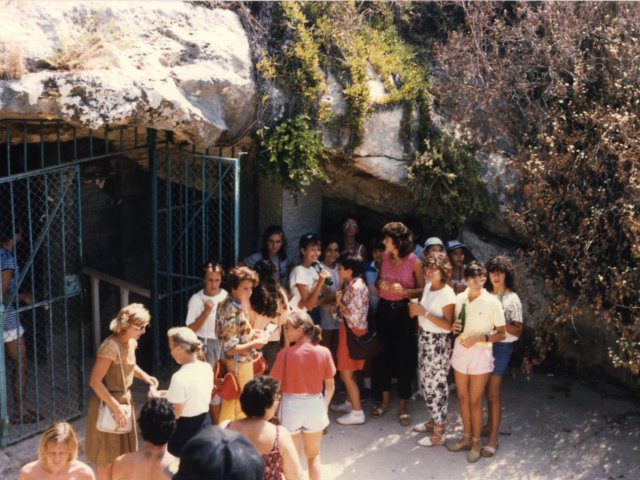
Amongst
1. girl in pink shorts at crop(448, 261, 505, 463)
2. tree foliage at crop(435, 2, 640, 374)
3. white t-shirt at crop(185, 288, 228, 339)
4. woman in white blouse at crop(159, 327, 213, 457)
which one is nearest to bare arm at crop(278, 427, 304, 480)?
woman in white blouse at crop(159, 327, 213, 457)

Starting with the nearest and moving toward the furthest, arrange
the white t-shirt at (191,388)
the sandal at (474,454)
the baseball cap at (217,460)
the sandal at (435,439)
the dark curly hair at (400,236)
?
1. the baseball cap at (217,460)
2. the white t-shirt at (191,388)
3. the sandal at (474,454)
4. the sandal at (435,439)
5. the dark curly hair at (400,236)

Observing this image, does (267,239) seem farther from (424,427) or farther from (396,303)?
(424,427)

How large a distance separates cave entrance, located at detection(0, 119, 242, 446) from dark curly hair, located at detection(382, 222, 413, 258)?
4.37 feet

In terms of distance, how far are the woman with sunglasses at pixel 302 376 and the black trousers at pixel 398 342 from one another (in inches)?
62.8

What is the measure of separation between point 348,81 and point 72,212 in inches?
110

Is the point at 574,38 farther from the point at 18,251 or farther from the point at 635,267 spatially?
the point at 18,251

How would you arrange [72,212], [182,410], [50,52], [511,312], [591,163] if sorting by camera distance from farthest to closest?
[72,212] → [591,163] → [511,312] → [50,52] → [182,410]

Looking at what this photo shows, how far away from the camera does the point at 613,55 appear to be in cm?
809

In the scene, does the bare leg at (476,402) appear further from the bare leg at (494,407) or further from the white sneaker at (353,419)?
the white sneaker at (353,419)

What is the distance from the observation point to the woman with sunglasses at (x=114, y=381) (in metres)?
6.04

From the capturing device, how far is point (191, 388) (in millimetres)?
5930

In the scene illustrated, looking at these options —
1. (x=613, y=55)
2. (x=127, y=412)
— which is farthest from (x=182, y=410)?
(x=613, y=55)

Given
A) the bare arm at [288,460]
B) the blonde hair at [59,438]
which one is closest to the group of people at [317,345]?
the bare arm at [288,460]

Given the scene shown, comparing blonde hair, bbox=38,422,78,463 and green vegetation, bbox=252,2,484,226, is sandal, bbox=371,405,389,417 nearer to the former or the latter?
green vegetation, bbox=252,2,484,226
